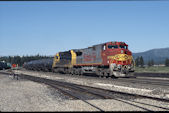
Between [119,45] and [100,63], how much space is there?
324cm

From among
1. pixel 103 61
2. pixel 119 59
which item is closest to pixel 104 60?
pixel 103 61

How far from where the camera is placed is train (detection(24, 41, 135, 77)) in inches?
841

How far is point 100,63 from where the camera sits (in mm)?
23969

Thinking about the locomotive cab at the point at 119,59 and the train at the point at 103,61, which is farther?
the train at the point at 103,61

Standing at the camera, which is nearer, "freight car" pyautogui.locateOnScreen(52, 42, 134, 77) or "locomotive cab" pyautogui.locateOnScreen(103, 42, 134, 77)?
"locomotive cab" pyautogui.locateOnScreen(103, 42, 134, 77)

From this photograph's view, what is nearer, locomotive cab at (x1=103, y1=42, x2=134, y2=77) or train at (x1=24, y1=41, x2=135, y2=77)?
locomotive cab at (x1=103, y1=42, x2=134, y2=77)

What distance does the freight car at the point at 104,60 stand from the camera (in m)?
21.3

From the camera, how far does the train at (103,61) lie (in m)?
21.4

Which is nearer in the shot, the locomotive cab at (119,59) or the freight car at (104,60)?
the locomotive cab at (119,59)

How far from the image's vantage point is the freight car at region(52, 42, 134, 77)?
2134 centimetres

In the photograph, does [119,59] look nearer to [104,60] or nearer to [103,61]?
[104,60]

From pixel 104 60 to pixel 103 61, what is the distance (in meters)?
0.24

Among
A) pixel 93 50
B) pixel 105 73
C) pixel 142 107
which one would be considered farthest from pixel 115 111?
pixel 93 50

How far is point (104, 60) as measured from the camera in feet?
76.0
